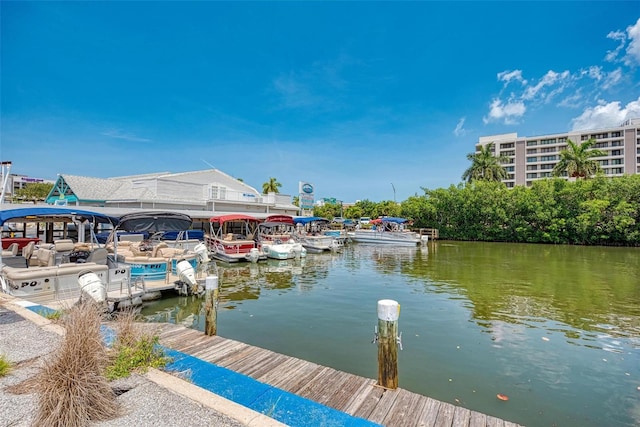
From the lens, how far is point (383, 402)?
4270mm

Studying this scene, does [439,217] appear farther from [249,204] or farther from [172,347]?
[172,347]

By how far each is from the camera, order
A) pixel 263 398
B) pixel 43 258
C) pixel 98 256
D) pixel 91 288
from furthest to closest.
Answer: pixel 98 256 → pixel 43 258 → pixel 91 288 → pixel 263 398

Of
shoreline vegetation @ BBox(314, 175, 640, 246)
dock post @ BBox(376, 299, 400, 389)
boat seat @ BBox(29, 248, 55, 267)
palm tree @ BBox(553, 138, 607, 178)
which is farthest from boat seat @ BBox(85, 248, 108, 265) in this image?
palm tree @ BBox(553, 138, 607, 178)

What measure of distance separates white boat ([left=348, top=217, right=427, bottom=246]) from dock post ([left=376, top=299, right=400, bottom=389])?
29207 millimetres

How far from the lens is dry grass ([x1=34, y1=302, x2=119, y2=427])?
305 centimetres

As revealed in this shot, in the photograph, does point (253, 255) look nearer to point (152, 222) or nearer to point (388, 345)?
point (152, 222)

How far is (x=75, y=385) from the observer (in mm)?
3229

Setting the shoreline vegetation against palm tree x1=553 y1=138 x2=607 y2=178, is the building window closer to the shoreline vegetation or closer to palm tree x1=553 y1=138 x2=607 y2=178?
the shoreline vegetation

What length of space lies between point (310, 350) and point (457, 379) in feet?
10.1

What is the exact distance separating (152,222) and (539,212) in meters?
39.6

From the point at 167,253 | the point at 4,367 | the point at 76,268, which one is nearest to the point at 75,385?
the point at 4,367

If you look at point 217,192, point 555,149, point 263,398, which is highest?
point 555,149

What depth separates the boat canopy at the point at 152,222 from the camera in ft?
43.5

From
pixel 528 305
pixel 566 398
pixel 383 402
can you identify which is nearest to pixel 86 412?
pixel 383 402
